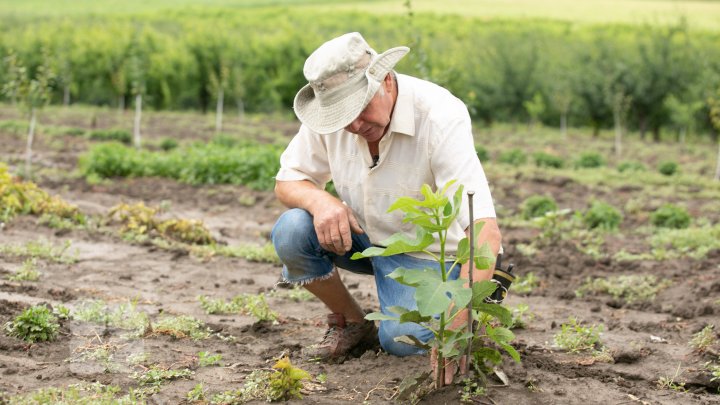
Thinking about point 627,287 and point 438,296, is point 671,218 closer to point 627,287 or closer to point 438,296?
point 627,287

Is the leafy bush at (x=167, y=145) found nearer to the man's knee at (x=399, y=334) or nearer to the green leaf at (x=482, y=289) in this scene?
the man's knee at (x=399, y=334)

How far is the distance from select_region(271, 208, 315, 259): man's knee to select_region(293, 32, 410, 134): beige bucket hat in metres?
0.67

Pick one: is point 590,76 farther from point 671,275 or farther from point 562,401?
point 562,401

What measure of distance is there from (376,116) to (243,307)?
80.1 inches

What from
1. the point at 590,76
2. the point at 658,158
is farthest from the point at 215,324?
the point at 590,76

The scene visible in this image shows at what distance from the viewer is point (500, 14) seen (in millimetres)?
45719

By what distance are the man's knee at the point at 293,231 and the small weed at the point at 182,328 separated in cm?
68

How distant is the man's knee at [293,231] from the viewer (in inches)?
175

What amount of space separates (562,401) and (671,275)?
3.33 metres

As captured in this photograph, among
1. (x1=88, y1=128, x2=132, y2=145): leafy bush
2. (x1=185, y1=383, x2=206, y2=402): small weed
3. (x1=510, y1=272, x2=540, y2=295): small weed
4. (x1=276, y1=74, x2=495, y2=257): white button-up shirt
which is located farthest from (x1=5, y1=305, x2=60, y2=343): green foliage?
(x1=88, y1=128, x2=132, y2=145): leafy bush

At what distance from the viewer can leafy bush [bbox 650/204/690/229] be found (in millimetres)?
8906

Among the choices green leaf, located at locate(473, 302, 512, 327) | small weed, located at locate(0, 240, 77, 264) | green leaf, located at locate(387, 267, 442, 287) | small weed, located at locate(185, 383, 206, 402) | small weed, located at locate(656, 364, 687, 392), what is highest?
green leaf, located at locate(387, 267, 442, 287)

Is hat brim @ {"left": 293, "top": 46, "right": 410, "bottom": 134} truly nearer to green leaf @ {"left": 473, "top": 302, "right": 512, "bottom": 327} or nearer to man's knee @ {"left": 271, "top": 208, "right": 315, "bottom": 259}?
man's knee @ {"left": 271, "top": 208, "right": 315, "bottom": 259}

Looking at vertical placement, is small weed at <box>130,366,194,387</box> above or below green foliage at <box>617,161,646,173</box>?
above
